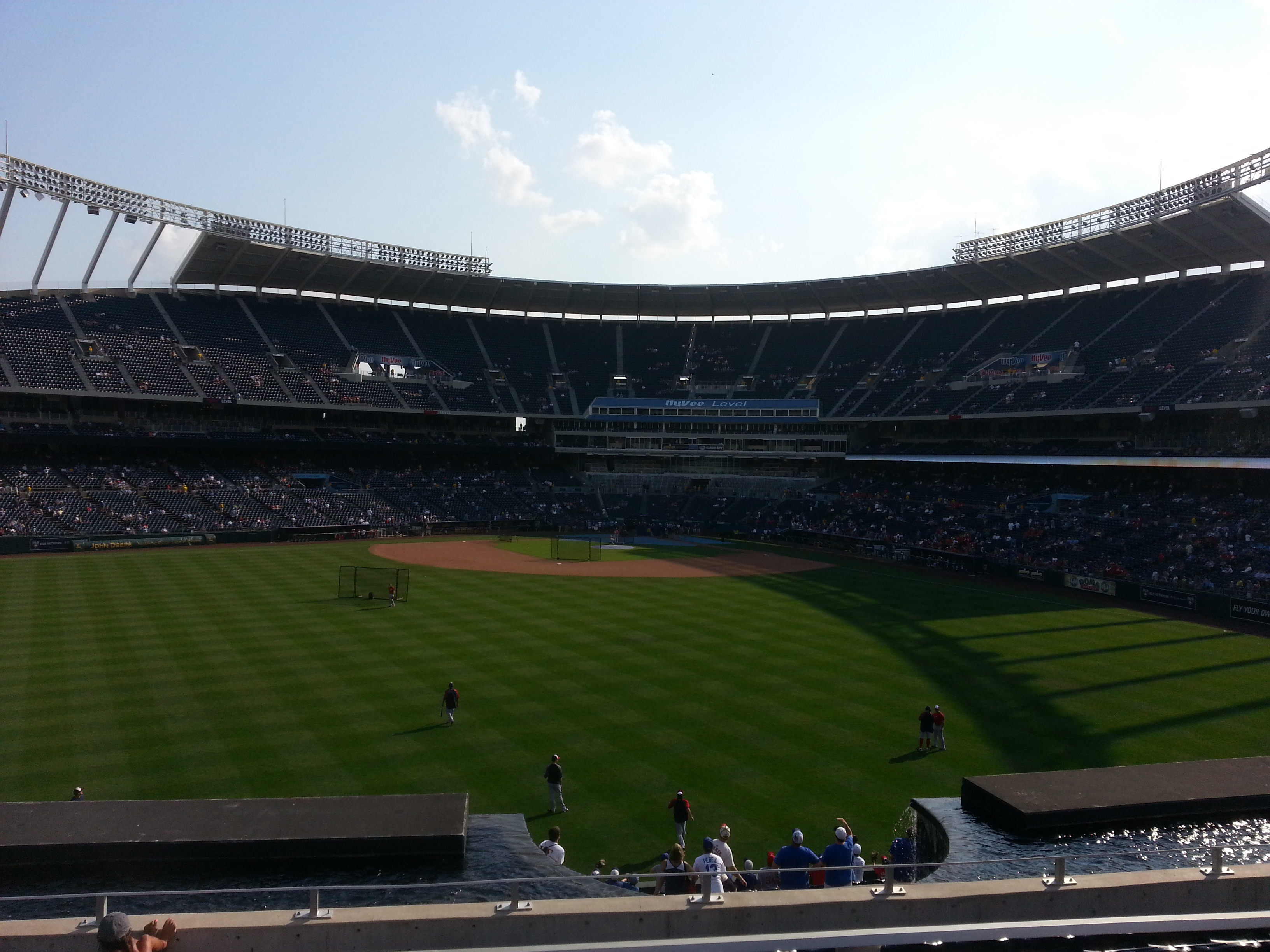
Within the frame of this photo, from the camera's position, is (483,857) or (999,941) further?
(483,857)

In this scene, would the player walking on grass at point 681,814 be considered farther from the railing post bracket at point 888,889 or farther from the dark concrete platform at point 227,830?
the railing post bracket at point 888,889

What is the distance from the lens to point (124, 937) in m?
6.54

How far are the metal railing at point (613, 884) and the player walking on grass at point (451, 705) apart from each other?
9357 mm

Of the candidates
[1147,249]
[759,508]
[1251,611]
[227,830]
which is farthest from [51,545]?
[1147,249]

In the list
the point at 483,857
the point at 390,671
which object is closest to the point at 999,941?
the point at 483,857

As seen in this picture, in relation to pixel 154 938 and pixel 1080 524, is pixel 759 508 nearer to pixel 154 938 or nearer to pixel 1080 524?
pixel 1080 524

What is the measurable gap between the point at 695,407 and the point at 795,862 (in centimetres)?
7147

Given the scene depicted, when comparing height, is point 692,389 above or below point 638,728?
above

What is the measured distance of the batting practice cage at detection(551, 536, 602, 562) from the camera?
171 feet

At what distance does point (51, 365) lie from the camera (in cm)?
5853

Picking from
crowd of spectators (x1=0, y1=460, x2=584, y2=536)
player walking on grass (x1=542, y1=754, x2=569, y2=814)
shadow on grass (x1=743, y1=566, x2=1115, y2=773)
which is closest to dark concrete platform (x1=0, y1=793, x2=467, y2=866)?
player walking on grass (x1=542, y1=754, x2=569, y2=814)

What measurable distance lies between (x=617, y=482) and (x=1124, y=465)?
153ft

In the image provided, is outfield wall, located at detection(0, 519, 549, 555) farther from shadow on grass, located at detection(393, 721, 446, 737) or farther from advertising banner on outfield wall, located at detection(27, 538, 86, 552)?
shadow on grass, located at detection(393, 721, 446, 737)

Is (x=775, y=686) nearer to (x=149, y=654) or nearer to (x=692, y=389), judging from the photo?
(x=149, y=654)
